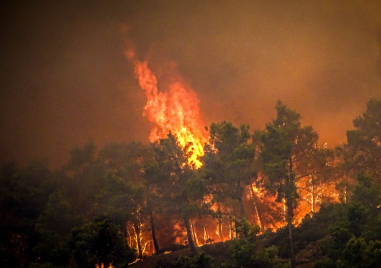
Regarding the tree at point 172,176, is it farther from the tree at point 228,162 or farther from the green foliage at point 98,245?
the green foliage at point 98,245

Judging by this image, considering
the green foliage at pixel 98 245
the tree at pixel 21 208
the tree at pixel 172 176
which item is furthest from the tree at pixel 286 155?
the tree at pixel 21 208

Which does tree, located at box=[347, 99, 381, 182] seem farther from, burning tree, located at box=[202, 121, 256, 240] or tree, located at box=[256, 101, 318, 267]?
burning tree, located at box=[202, 121, 256, 240]

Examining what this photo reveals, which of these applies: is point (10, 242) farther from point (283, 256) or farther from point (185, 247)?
point (283, 256)

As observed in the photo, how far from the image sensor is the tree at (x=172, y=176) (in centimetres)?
3412

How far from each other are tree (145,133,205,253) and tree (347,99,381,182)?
55.4 ft

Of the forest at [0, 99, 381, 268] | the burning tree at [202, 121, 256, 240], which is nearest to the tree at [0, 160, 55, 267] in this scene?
the forest at [0, 99, 381, 268]

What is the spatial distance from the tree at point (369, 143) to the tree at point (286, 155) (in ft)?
14.7

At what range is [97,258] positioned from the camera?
22.0m

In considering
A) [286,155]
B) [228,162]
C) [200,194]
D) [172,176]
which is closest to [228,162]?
[228,162]

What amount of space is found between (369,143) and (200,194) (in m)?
18.1

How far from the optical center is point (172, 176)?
3525cm

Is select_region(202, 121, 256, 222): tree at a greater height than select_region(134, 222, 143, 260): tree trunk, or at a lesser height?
greater

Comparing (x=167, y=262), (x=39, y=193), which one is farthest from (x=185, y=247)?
(x=39, y=193)

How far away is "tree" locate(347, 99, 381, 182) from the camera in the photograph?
105 ft
